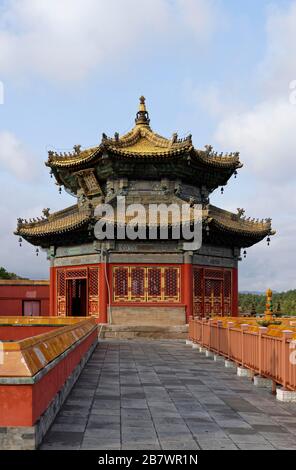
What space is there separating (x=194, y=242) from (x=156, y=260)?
212 centimetres

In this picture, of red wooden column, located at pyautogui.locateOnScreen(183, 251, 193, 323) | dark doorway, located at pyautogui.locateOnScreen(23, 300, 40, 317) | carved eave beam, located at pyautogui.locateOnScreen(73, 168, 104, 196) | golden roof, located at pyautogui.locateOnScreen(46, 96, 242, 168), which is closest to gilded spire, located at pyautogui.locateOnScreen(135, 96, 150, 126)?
golden roof, located at pyautogui.locateOnScreen(46, 96, 242, 168)

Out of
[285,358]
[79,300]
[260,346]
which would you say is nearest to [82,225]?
[79,300]

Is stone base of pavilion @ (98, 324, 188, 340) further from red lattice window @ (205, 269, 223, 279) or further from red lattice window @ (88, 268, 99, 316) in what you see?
red lattice window @ (205, 269, 223, 279)

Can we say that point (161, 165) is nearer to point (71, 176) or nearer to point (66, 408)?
point (71, 176)

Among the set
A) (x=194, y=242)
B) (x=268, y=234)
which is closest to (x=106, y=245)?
(x=194, y=242)

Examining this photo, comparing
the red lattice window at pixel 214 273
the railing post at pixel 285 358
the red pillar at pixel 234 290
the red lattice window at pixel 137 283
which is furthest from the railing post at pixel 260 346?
the red pillar at pixel 234 290

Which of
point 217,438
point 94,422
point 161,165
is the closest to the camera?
point 217,438

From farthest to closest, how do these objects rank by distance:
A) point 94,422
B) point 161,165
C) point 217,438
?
point 161,165
point 94,422
point 217,438

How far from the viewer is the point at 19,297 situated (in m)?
36.5

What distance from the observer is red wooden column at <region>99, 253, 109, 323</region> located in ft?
88.8

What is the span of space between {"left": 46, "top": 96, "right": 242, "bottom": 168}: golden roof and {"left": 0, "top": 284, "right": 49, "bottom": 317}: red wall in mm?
9341

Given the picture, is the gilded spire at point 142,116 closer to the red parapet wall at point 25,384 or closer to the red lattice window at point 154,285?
the red lattice window at point 154,285

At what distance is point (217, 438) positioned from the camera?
25.1 feet

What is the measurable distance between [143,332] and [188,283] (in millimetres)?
3301
